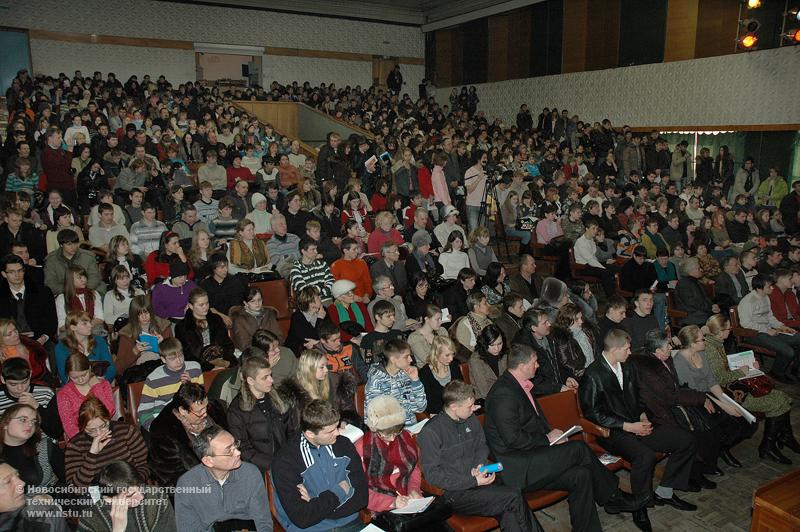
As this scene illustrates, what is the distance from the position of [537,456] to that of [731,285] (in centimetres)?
509

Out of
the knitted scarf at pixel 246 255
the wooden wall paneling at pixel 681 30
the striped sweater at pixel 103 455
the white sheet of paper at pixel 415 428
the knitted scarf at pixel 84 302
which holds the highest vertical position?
the wooden wall paneling at pixel 681 30

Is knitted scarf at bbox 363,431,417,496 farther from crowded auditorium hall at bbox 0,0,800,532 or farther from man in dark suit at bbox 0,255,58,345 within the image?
man in dark suit at bbox 0,255,58,345

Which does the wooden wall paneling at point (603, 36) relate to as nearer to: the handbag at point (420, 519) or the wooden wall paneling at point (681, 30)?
the wooden wall paneling at point (681, 30)

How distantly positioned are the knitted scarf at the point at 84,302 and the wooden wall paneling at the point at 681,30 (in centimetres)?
1535

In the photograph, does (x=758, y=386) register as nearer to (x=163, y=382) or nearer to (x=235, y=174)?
(x=163, y=382)

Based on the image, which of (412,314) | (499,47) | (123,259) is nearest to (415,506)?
(412,314)

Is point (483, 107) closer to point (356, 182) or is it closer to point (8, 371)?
point (356, 182)

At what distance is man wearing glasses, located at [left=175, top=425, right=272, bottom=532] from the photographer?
289cm

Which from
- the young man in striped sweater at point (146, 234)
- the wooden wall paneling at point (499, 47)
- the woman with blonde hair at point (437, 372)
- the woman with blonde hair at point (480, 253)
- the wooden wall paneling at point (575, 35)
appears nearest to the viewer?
the woman with blonde hair at point (437, 372)

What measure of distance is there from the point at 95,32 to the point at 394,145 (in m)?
12.0

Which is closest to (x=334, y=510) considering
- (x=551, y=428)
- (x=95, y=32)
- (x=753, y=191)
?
(x=551, y=428)

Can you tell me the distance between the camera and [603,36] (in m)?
17.3

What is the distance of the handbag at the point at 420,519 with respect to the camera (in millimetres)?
3133

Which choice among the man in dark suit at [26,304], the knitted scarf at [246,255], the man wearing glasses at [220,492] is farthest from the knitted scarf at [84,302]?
the man wearing glasses at [220,492]
